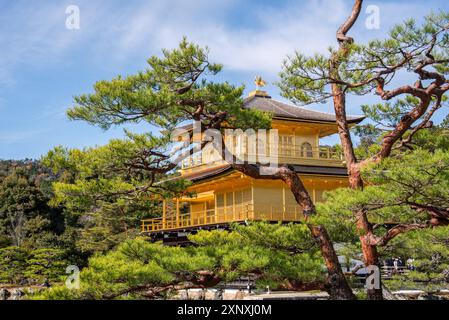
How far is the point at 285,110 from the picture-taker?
63.2ft

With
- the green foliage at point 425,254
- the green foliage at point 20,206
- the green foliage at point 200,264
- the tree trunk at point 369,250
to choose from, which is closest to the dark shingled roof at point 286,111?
the green foliage at point 425,254

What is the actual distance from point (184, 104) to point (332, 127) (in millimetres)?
12841

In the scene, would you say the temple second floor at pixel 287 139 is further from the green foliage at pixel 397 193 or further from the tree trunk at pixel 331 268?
the green foliage at pixel 397 193

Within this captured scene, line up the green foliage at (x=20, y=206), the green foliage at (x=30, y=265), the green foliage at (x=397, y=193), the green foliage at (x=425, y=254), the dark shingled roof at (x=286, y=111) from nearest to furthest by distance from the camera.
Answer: the green foliage at (x=397, y=193) < the green foliage at (x=425, y=254) < the dark shingled roof at (x=286, y=111) < the green foliage at (x=30, y=265) < the green foliage at (x=20, y=206)

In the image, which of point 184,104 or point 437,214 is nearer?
point 437,214

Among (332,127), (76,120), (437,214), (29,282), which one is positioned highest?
(332,127)

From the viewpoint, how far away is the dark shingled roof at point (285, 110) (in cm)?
1847

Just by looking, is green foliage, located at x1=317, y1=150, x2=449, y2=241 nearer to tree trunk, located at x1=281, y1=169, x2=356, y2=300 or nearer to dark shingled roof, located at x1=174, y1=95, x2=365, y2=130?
tree trunk, located at x1=281, y1=169, x2=356, y2=300

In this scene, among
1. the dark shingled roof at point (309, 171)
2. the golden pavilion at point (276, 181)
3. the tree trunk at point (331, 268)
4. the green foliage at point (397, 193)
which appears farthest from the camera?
the golden pavilion at point (276, 181)

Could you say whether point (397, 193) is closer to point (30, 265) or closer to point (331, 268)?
point (331, 268)

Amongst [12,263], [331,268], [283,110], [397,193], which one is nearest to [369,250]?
[331,268]
